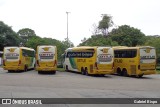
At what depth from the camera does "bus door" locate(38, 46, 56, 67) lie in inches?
1462

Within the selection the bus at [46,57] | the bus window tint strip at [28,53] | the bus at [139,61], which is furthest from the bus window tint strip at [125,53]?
the bus window tint strip at [28,53]

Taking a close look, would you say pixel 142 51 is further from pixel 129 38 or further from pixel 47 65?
pixel 129 38

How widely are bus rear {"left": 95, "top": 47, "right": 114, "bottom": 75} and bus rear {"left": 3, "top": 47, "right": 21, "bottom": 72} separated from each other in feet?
31.5

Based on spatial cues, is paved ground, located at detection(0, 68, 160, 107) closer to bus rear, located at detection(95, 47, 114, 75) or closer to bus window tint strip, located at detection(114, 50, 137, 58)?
bus rear, located at detection(95, 47, 114, 75)

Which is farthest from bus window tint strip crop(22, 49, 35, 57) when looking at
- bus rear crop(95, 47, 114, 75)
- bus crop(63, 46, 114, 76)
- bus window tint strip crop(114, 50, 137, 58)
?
bus window tint strip crop(114, 50, 137, 58)

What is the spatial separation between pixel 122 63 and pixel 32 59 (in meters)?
14.7

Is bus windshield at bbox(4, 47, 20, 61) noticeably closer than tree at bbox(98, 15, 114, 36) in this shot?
Yes

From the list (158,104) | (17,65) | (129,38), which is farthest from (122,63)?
(129,38)

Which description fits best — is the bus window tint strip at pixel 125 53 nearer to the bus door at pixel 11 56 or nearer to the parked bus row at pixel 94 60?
the parked bus row at pixel 94 60

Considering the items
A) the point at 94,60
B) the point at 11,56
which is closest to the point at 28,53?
the point at 11,56

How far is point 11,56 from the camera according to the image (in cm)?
3909

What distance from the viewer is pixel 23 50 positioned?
1619 inches

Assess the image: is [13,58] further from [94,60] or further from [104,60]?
[104,60]

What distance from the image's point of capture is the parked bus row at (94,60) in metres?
34.9
